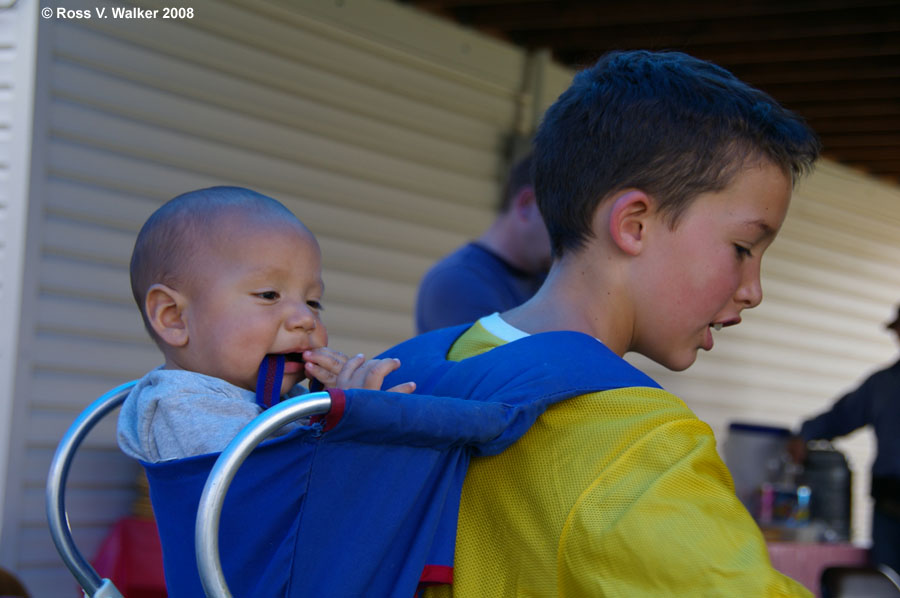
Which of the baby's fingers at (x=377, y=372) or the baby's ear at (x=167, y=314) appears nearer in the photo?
the baby's fingers at (x=377, y=372)

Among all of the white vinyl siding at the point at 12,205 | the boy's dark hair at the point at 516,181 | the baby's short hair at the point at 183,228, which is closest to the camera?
the baby's short hair at the point at 183,228

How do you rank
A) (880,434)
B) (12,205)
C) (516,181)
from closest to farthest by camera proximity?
1. (516,181)
2. (12,205)
3. (880,434)

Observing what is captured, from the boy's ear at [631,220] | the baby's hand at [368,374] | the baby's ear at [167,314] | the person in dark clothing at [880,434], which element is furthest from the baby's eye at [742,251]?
the person in dark clothing at [880,434]

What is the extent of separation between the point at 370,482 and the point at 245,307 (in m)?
0.45

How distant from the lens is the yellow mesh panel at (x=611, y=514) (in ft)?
3.03

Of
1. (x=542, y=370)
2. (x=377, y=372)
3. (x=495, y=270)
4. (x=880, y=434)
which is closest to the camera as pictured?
(x=542, y=370)

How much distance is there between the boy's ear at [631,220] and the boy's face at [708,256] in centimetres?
2

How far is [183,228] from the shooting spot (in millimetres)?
1398

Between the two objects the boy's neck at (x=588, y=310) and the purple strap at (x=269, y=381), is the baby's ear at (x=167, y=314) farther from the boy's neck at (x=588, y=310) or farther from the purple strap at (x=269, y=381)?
the boy's neck at (x=588, y=310)

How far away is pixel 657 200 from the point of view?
125 centimetres

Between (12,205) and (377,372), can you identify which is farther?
(12,205)

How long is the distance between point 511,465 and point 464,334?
0.32 meters

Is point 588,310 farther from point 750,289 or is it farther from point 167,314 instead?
point 167,314

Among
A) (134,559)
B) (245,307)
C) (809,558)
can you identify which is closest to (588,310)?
(245,307)
